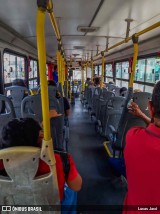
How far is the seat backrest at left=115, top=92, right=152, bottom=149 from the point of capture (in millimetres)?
2762

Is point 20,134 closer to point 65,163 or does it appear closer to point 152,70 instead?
point 65,163

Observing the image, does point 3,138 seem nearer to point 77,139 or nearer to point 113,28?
point 113,28

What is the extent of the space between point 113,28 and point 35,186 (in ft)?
12.2

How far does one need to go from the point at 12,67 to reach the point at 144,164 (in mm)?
5011

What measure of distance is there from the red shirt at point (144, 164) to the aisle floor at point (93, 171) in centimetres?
165

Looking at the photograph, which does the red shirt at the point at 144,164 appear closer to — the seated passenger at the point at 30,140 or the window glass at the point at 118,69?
the seated passenger at the point at 30,140

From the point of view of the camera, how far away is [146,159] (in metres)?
1.16

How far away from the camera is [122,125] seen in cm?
298

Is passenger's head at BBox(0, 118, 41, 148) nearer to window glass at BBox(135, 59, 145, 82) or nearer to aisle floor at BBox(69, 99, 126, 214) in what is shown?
aisle floor at BBox(69, 99, 126, 214)

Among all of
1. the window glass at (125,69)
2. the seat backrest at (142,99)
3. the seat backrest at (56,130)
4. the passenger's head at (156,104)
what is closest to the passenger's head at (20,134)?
the passenger's head at (156,104)

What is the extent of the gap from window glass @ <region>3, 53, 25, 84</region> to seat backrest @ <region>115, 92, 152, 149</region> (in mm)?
2990

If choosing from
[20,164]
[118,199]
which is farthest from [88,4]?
[118,199]

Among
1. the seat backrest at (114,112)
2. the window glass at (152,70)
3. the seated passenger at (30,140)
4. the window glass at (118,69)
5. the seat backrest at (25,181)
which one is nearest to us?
the seat backrest at (25,181)

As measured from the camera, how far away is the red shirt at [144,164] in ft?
3.72
